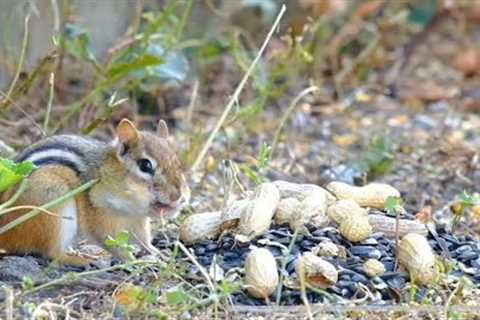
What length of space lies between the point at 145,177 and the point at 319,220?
603mm

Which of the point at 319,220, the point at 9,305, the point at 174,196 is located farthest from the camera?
the point at 319,220

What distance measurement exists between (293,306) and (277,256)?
306 millimetres

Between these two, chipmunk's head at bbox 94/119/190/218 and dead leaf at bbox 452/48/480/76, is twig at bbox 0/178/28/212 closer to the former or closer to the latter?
chipmunk's head at bbox 94/119/190/218

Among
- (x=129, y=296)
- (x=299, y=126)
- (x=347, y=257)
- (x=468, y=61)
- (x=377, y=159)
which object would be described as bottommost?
(x=468, y=61)

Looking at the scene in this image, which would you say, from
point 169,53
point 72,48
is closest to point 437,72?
point 169,53

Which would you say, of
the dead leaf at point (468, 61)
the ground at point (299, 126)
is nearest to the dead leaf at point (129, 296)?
the ground at point (299, 126)

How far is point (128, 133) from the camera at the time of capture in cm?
400

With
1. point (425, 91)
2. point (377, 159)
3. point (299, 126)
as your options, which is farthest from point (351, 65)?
point (377, 159)

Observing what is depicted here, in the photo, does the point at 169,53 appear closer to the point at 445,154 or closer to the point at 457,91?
the point at 445,154

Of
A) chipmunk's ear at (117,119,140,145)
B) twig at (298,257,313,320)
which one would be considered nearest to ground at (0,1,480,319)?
twig at (298,257,313,320)

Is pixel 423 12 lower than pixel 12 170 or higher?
lower

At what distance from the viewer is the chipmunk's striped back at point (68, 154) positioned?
13.1 ft

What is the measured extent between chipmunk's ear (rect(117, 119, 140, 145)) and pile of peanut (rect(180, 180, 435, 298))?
14.3 inches

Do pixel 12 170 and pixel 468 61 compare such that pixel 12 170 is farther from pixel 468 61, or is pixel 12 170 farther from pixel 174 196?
pixel 468 61
